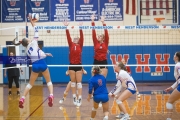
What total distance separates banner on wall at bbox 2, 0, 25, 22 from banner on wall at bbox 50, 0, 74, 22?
1.56 m

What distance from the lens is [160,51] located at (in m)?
17.6

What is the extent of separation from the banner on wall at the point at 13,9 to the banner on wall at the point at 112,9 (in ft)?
13.4

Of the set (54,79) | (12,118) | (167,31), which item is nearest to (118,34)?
(167,31)

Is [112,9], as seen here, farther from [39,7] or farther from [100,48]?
[100,48]

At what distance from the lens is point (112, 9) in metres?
17.8

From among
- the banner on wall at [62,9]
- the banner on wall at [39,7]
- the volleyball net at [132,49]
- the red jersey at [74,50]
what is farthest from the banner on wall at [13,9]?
the red jersey at [74,50]

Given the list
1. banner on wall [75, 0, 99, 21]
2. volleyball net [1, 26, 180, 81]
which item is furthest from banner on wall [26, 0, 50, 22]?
banner on wall [75, 0, 99, 21]

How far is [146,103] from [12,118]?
420cm

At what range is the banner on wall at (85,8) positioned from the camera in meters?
17.7

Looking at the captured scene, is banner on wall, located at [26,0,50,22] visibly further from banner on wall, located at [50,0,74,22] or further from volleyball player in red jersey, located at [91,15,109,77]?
volleyball player in red jersey, located at [91,15,109,77]

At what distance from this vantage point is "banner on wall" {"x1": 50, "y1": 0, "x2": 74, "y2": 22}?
17734 millimetres

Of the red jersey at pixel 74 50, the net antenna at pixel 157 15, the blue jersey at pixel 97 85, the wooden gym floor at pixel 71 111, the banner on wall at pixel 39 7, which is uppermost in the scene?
the banner on wall at pixel 39 7

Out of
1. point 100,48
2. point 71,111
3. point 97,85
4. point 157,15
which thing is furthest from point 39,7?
point 97,85

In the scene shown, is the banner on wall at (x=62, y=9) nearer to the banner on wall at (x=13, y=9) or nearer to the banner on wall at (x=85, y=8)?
the banner on wall at (x=85, y=8)
